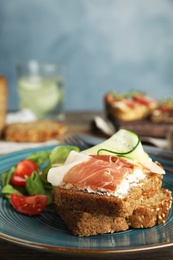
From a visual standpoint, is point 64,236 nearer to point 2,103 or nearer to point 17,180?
point 17,180

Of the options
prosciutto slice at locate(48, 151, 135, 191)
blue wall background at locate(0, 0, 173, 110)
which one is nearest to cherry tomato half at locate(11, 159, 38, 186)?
prosciutto slice at locate(48, 151, 135, 191)

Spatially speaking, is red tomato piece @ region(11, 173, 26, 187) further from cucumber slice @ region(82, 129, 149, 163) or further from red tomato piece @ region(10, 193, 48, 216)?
cucumber slice @ region(82, 129, 149, 163)

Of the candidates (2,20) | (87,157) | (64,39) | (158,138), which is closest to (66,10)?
(64,39)

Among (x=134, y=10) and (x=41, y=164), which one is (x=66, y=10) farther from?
(x=41, y=164)

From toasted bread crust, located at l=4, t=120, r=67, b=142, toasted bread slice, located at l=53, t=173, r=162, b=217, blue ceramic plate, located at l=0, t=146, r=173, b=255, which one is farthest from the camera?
toasted bread crust, located at l=4, t=120, r=67, b=142

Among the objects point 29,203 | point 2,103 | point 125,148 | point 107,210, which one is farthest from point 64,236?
point 2,103
